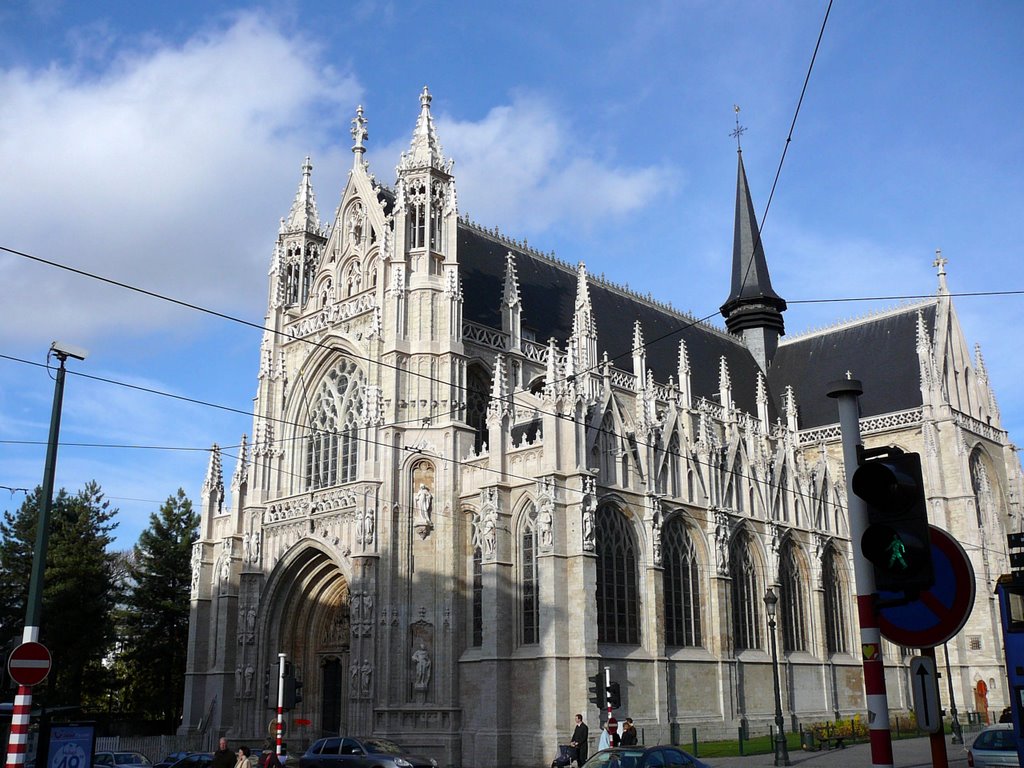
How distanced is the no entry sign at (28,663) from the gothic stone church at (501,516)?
15.7m

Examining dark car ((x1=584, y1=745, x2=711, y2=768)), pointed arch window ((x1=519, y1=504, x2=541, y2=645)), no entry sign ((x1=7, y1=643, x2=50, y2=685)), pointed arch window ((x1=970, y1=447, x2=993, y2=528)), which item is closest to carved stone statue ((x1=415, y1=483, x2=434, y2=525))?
pointed arch window ((x1=519, y1=504, x2=541, y2=645))

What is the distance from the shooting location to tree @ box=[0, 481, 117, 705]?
128 feet

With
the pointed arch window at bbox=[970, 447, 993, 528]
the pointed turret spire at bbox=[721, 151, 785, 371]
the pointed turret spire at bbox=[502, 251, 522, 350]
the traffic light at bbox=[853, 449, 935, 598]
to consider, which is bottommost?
the traffic light at bbox=[853, 449, 935, 598]

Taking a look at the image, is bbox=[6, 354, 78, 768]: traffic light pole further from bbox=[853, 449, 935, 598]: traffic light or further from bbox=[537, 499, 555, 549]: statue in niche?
bbox=[537, 499, 555, 549]: statue in niche

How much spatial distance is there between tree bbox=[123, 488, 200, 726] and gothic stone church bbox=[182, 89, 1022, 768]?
30.2 ft

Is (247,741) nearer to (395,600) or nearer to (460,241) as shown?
(395,600)

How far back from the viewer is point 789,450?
38812 mm

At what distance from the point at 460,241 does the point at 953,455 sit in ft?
71.2

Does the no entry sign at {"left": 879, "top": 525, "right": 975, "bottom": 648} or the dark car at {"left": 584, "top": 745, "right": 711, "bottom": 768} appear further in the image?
the dark car at {"left": 584, "top": 745, "right": 711, "bottom": 768}

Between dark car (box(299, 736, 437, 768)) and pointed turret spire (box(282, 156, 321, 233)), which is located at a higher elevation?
pointed turret spire (box(282, 156, 321, 233))

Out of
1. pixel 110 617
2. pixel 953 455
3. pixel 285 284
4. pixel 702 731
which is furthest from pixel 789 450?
pixel 110 617

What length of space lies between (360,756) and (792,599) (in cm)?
2155

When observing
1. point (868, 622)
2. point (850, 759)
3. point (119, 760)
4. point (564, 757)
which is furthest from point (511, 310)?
point (868, 622)

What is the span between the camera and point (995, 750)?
Answer: 708 inches
